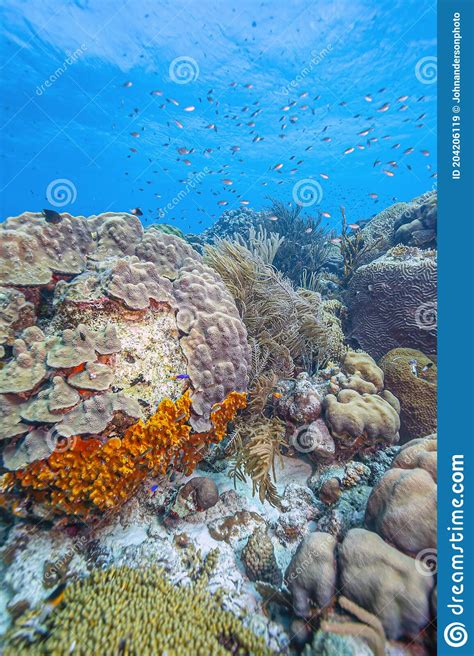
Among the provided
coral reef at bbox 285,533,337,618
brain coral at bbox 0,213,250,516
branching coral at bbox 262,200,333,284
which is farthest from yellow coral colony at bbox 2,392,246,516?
branching coral at bbox 262,200,333,284

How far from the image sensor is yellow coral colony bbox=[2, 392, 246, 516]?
8.86ft

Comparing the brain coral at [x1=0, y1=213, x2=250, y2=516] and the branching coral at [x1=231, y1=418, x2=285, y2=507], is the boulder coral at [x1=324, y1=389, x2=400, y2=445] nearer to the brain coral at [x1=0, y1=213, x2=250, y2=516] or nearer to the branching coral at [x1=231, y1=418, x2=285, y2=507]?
the branching coral at [x1=231, y1=418, x2=285, y2=507]

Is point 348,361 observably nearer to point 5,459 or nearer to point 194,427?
point 194,427

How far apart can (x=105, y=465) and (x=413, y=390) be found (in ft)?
15.6

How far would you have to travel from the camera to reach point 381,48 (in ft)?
90.4

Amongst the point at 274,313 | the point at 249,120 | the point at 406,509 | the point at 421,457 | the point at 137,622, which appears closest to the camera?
the point at 137,622

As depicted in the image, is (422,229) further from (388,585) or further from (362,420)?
(388,585)

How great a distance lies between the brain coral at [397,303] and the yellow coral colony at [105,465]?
16.5 ft

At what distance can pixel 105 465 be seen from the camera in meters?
2.84

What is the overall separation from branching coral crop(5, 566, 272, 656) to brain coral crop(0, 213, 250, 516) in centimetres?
132

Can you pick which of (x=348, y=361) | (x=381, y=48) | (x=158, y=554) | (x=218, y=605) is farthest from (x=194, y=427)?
(x=381, y=48)

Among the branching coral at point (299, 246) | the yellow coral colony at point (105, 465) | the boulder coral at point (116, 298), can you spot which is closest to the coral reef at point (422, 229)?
the branching coral at point (299, 246)

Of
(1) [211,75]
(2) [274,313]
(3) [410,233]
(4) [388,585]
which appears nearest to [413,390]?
(2) [274,313]

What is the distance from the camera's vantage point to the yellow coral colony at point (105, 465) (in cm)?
270
